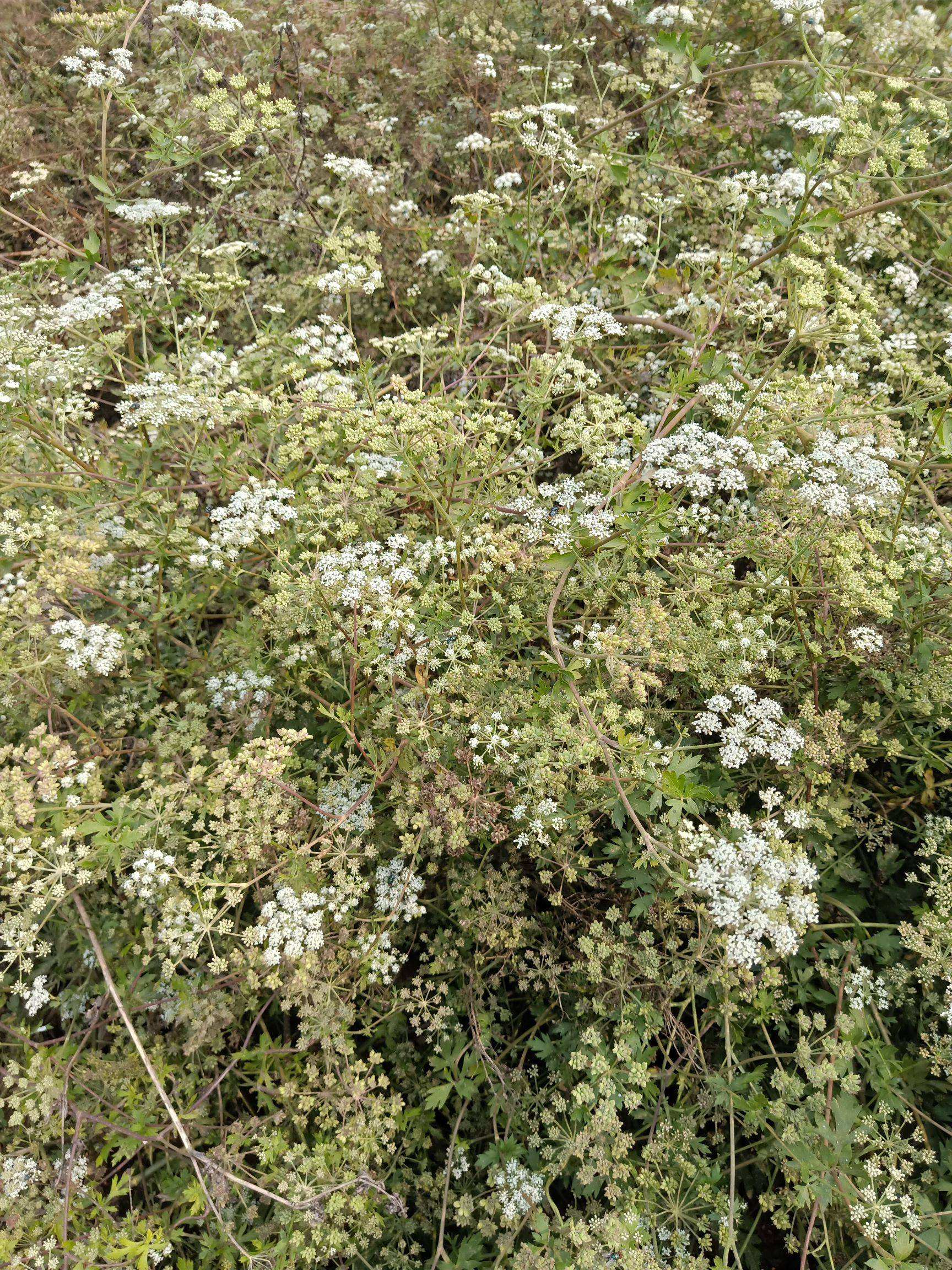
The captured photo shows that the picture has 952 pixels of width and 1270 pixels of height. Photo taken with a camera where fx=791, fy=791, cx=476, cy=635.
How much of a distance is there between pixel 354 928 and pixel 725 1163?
1834 mm

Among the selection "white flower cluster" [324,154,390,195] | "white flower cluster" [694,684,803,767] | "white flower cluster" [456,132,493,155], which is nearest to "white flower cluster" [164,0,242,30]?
"white flower cluster" [324,154,390,195]

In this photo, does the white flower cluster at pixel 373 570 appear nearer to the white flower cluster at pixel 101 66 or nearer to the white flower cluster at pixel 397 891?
the white flower cluster at pixel 397 891

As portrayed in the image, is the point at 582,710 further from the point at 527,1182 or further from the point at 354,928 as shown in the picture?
the point at 527,1182

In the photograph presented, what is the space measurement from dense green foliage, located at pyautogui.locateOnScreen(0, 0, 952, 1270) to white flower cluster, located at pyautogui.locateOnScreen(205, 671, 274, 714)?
0.10ft

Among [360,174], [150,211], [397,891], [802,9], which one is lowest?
[397,891]

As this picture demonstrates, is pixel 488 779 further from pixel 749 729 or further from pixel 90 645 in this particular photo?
pixel 90 645

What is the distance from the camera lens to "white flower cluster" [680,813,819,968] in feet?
8.41

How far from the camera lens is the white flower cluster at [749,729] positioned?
3.04 metres

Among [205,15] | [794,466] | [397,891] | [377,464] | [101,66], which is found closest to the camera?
[397,891]

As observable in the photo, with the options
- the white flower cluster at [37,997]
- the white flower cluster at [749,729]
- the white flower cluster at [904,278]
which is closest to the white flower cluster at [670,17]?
the white flower cluster at [904,278]

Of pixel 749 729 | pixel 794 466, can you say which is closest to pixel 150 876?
pixel 749 729

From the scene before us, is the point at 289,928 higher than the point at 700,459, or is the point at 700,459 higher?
the point at 700,459

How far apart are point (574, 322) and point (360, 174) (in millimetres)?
2344

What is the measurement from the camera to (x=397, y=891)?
3.32 m
